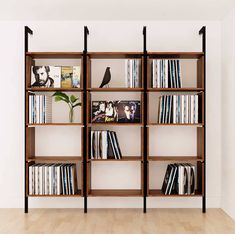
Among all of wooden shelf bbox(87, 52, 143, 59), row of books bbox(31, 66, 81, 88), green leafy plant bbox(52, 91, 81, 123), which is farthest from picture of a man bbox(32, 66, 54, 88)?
wooden shelf bbox(87, 52, 143, 59)

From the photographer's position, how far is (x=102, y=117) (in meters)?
4.66

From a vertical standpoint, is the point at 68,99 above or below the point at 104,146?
above

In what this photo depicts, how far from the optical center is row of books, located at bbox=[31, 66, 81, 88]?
464 centimetres

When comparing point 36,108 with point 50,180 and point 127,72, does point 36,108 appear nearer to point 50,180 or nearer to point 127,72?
point 50,180

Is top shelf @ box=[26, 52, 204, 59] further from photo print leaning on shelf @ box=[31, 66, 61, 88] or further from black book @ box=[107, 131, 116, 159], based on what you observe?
black book @ box=[107, 131, 116, 159]

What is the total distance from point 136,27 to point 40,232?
8.96 ft

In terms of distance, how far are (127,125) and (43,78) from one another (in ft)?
3.73

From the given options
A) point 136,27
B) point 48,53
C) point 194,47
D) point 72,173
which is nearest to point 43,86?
point 48,53

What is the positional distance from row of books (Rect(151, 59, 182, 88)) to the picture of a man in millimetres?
1227

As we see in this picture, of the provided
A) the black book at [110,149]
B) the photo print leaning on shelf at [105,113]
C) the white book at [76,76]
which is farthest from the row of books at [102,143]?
the white book at [76,76]

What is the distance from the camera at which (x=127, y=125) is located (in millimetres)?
4605

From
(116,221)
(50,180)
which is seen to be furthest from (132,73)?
(116,221)
